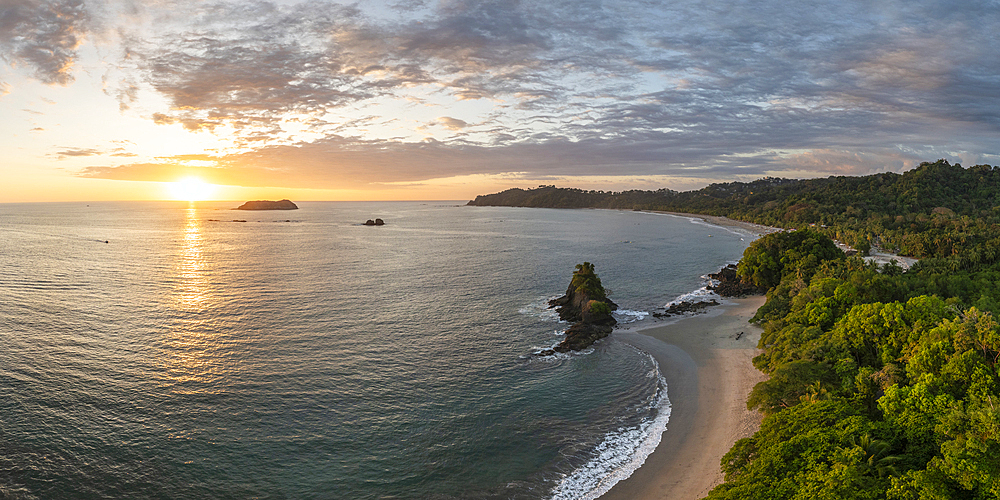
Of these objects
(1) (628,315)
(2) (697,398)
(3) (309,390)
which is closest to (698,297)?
(1) (628,315)

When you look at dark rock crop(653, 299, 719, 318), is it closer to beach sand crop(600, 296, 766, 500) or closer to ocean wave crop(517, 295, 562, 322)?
beach sand crop(600, 296, 766, 500)

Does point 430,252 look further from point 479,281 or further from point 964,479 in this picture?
point 964,479

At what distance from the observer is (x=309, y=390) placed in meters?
39.9

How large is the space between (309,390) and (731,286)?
232 feet

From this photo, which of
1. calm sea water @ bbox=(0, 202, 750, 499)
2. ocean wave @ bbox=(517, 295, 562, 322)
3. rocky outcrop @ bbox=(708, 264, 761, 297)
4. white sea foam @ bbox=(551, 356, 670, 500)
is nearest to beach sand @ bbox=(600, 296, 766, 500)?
white sea foam @ bbox=(551, 356, 670, 500)

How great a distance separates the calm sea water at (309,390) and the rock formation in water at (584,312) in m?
1.91

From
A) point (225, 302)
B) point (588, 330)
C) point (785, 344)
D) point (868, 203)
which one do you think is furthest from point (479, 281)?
point (868, 203)

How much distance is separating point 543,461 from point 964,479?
67.9 ft

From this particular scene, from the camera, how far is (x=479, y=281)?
86688mm

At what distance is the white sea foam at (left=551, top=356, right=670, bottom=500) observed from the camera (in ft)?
91.2

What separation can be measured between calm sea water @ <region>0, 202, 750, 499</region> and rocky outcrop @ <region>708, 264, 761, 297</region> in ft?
19.1

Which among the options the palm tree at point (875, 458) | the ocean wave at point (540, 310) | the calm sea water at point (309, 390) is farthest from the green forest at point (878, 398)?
the ocean wave at point (540, 310)

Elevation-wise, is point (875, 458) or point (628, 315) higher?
point (875, 458)

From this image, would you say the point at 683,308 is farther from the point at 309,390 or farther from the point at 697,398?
the point at 309,390
